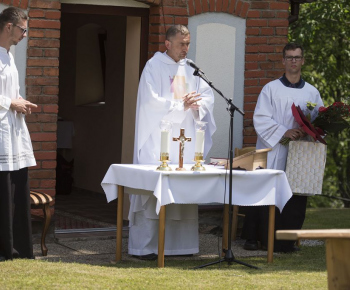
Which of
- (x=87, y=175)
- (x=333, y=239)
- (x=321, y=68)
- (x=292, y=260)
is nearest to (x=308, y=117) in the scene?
(x=292, y=260)

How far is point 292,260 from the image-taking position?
334 inches

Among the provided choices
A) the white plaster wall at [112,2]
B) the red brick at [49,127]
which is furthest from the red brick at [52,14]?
the red brick at [49,127]

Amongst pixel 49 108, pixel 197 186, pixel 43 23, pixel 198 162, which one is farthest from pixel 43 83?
pixel 197 186

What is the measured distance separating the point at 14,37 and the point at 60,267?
2.02 m

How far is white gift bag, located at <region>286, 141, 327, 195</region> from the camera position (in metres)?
8.93

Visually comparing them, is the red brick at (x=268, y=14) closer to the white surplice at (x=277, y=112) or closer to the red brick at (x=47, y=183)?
the white surplice at (x=277, y=112)

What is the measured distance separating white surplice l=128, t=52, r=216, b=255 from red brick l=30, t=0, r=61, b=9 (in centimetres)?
120

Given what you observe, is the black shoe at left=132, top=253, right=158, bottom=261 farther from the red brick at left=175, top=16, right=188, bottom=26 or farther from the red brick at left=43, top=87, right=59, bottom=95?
the red brick at left=175, top=16, right=188, bottom=26

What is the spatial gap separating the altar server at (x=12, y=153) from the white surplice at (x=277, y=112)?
243 cm

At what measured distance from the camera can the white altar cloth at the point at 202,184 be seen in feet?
25.3

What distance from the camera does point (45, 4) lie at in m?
9.05

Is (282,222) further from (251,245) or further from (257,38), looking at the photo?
(257,38)

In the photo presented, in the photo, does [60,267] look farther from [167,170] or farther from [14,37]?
[14,37]

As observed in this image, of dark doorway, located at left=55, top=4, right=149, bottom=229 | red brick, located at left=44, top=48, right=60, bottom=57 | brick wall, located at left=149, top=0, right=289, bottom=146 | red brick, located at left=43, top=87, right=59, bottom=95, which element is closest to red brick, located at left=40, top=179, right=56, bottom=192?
red brick, located at left=43, top=87, right=59, bottom=95
